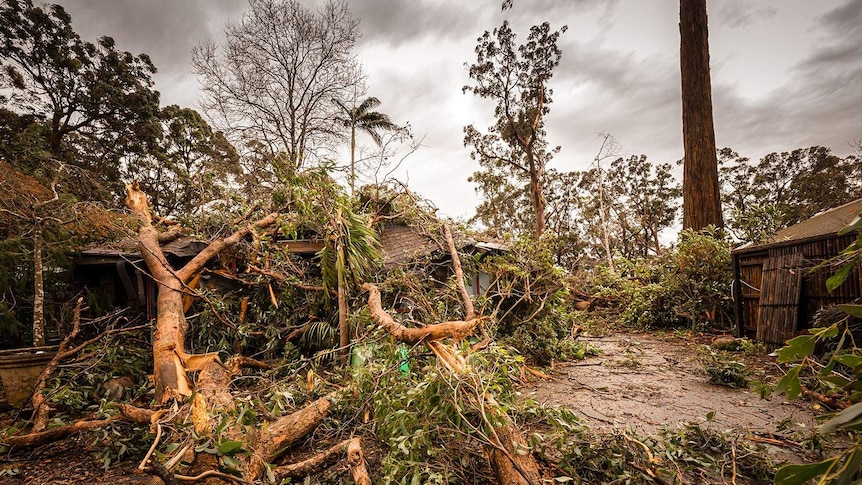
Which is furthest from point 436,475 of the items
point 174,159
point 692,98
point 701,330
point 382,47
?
point 174,159

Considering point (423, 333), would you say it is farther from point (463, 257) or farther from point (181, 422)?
point (463, 257)

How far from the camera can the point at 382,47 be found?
45.2 ft

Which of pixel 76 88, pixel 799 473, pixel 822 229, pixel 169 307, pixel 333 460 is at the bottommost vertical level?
pixel 333 460

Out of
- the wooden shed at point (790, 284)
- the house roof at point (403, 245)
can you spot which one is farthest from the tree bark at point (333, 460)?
the wooden shed at point (790, 284)

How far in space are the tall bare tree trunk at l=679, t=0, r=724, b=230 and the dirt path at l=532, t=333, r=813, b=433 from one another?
4.07 metres

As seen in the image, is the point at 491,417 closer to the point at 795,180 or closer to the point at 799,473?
the point at 799,473

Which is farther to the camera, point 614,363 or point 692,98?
point 692,98

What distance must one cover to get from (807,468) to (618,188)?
28.5 m

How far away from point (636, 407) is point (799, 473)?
4.02 m

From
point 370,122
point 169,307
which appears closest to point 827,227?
point 169,307

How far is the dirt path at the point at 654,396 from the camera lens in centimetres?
338

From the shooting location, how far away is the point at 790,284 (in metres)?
5.20

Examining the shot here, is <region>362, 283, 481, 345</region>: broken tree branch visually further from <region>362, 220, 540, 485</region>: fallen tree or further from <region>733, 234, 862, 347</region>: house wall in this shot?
<region>733, 234, 862, 347</region>: house wall

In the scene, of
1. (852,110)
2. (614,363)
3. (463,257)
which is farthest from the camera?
(852,110)
